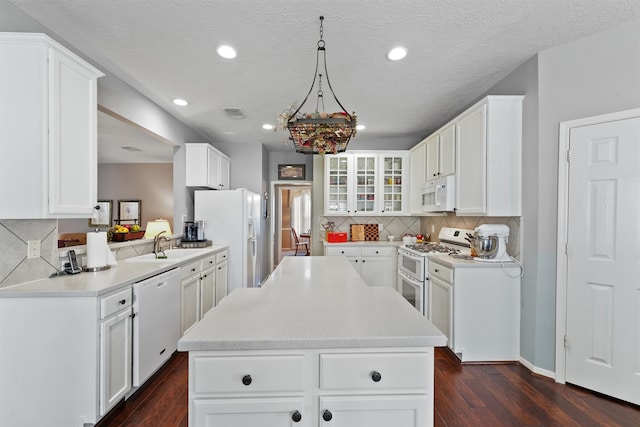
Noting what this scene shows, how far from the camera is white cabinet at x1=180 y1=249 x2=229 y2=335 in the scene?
9.53 ft

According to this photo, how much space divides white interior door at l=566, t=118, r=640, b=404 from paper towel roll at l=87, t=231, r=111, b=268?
11.7ft

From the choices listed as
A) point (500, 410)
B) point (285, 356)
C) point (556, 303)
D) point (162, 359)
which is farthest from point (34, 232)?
point (556, 303)

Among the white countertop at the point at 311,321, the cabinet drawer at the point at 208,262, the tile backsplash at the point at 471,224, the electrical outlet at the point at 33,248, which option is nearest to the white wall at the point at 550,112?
the tile backsplash at the point at 471,224

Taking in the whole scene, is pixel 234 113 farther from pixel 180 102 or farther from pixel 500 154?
pixel 500 154

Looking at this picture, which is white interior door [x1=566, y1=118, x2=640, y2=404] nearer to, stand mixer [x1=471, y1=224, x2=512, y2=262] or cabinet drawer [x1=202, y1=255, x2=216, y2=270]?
stand mixer [x1=471, y1=224, x2=512, y2=262]

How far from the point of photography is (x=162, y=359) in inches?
96.1

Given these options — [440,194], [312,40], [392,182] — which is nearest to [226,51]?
[312,40]

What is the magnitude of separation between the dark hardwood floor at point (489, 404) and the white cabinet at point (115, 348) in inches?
7.3

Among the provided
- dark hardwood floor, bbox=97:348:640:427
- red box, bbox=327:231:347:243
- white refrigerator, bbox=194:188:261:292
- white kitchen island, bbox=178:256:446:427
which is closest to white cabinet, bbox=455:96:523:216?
dark hardwood floor, bbox=97:348:640:427

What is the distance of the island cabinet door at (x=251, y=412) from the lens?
3.49 ft

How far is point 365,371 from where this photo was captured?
110 centimetres

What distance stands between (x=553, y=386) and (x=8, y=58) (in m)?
4.16

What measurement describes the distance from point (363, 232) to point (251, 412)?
3.95m

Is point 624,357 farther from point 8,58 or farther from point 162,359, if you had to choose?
point 8,58
